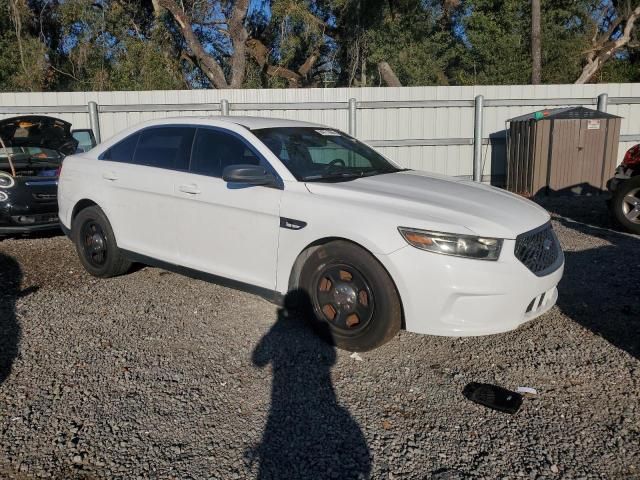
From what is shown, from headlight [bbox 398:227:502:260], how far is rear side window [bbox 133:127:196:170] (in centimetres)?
221

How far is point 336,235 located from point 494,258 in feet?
3.32

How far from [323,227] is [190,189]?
4.34ft

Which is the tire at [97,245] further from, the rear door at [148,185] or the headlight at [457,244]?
the headlight at [457,244]

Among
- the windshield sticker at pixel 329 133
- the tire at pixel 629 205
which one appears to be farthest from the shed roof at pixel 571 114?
the windshield sticker at pixel 329 133

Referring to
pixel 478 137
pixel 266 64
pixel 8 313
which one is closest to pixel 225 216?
pixel 8 313

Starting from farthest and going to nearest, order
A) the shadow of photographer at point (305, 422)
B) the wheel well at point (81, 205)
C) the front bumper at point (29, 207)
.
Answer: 1. the front bumper at point (29, 207)
2. the wheel well at point (81, 205)
3. the shadow of photographer at point (305, 422)

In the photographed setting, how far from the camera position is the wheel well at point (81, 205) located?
5727mm

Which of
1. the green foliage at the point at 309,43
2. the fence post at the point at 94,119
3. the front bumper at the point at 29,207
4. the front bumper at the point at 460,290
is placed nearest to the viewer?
the front bumper at the point at 460,290

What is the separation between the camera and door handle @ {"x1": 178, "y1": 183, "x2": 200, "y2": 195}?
469 centimetres

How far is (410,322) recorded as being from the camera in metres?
3.76

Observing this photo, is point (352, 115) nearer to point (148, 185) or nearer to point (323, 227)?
point (148, 185)

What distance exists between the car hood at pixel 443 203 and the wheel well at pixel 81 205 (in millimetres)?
2632

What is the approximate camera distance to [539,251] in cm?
395

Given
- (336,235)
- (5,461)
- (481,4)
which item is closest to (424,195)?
(336,235)
